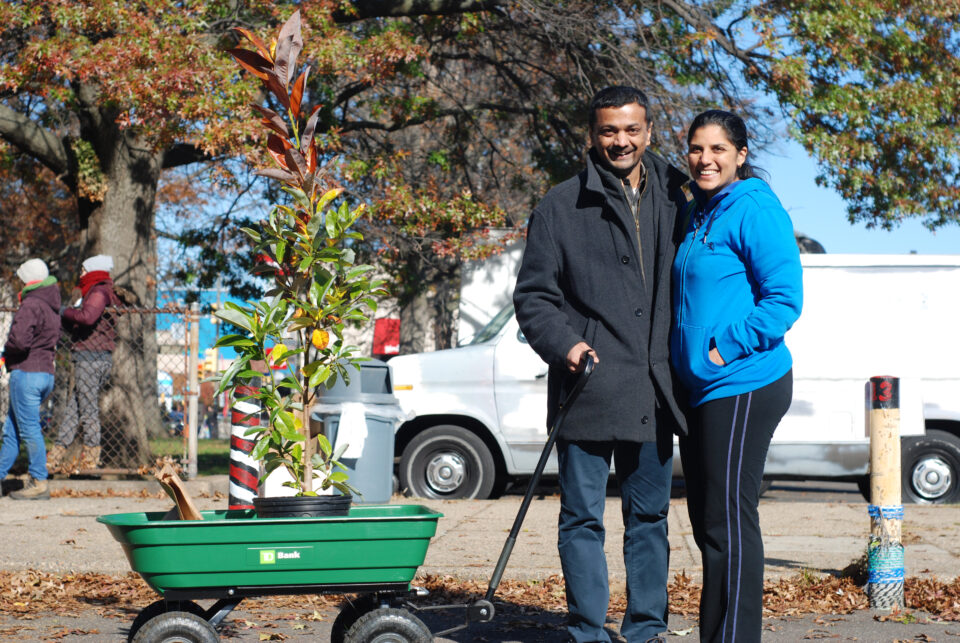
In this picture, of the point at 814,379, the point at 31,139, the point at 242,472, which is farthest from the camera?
the point at 31,139

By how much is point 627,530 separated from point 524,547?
332 cm

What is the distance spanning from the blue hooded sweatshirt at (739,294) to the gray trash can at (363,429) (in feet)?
15.5

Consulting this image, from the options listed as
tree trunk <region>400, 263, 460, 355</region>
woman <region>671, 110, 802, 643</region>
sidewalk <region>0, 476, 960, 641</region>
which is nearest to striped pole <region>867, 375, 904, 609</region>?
sidewalk <region>0, 476, 960, 641</region>

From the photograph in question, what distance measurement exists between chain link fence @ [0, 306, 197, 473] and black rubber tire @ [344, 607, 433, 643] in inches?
287

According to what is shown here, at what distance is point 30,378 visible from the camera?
998 centimetres

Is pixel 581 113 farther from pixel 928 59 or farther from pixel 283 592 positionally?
pixel 283 592

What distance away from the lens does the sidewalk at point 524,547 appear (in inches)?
203

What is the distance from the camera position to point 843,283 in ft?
34.1

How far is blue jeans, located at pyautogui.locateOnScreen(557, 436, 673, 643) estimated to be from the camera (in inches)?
160

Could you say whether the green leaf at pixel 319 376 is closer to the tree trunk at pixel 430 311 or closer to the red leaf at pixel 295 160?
the red leaf at pixel 295 160

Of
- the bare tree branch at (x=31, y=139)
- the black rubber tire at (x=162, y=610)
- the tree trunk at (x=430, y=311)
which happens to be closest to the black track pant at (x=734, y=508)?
the black rubber tire at (x=162, y=610)

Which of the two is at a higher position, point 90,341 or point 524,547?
point 90,341

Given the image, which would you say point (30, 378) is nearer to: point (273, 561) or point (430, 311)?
point (273, 561)

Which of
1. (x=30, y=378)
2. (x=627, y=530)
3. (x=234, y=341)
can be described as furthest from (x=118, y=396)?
(x=627, y=530)
